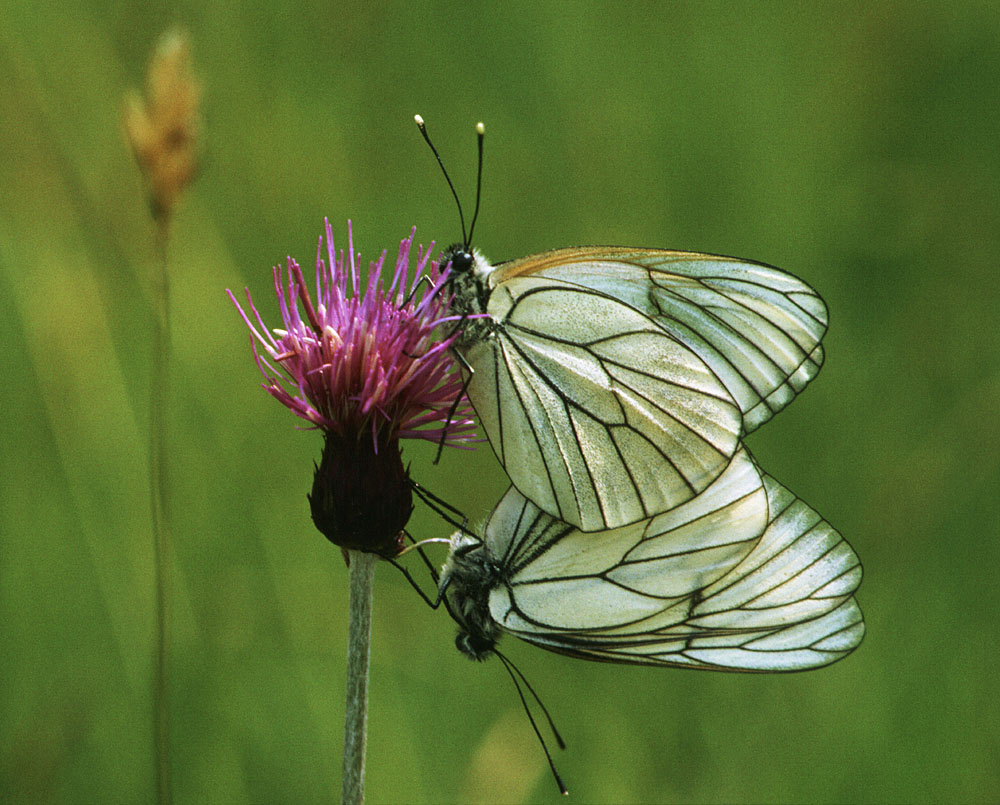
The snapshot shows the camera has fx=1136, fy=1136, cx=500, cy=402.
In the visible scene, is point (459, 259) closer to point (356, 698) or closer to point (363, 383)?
point (363, 383)

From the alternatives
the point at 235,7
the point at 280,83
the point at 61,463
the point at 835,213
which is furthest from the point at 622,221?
the point at 61,463

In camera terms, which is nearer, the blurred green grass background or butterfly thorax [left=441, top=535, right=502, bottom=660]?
butterfly thorax [left=441, top=535, right=502, bottom=660]

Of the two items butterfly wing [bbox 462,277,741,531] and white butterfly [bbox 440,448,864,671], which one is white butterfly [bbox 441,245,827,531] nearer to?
butterfly wing [bbox 462,277,741,531]

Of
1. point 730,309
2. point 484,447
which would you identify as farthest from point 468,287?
point 484,447

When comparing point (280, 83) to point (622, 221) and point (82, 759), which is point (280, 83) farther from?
point (82, 759)

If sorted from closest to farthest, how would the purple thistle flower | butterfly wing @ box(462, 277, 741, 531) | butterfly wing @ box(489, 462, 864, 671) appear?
1. the purple thistle flower
2. butterfly wing @ box(489, 462, 864, 671)
3. butterfly wing @ box(462, 277, 741, 531)

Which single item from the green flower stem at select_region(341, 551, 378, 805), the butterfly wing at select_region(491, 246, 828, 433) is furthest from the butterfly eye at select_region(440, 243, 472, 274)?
the green flower stem at select_region(341, 551, 378, 805)

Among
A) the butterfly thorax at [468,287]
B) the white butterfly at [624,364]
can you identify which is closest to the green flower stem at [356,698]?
the white butterfly at [624,364]
